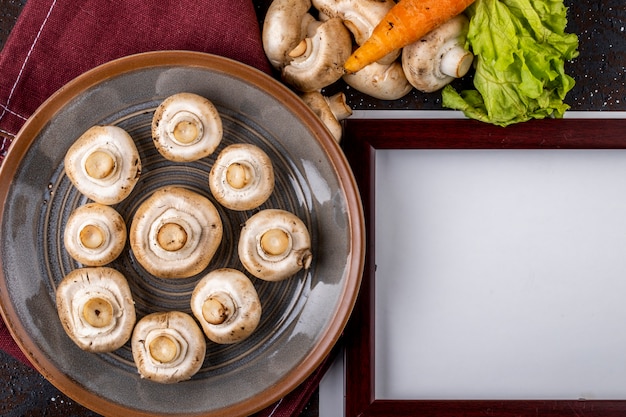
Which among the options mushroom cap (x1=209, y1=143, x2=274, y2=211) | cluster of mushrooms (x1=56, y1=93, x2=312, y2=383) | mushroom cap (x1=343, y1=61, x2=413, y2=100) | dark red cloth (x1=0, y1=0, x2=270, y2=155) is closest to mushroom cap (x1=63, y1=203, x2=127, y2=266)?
cluster of mushrooms (x1=56, y1=93, x2=312, y2=383)

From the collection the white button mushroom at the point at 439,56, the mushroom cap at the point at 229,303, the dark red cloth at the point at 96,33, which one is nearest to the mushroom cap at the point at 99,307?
the mushroom cap at the point at 229,303

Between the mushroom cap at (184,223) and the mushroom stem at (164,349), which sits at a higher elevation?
the mushroom cap at (184,223)

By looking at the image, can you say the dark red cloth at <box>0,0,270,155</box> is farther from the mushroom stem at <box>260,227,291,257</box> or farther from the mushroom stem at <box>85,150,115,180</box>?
the mushroom stem at <box>260,227,291,257</box>

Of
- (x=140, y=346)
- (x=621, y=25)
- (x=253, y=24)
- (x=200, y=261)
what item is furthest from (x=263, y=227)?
(x=621, y=25)

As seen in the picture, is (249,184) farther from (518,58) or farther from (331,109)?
(518,58)

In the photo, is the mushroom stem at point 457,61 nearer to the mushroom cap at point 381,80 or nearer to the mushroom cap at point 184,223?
the mushroom cap at point 381,80

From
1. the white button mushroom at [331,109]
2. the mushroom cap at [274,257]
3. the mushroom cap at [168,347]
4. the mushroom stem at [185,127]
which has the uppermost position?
the white button mushroom at [331,109]
